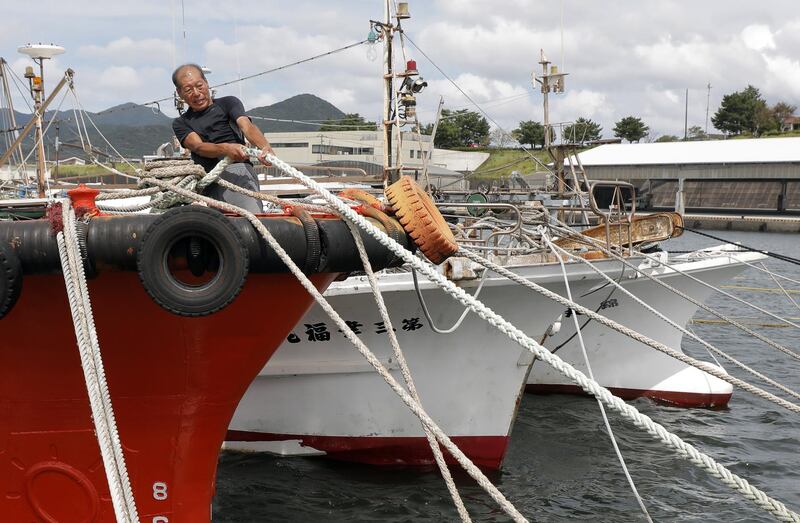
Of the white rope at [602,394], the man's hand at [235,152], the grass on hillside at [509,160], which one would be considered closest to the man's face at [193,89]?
the man's hand at [235,152]

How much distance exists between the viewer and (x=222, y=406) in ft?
16.0

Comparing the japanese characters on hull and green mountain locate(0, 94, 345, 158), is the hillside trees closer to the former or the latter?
green mountain locate(0, 94, 345, 158)

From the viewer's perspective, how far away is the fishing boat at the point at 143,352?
3.94m

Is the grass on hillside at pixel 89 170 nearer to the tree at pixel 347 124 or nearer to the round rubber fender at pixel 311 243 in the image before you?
the tree at pixel 347 124

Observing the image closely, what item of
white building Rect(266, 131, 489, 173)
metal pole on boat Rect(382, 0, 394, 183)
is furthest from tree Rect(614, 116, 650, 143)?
metal pole on boat Rect(382, 0, 394, 183)

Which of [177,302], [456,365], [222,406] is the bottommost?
[456,365]

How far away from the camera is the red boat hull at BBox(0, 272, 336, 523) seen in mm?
4449

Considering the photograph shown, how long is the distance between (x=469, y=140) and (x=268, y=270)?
87.1m

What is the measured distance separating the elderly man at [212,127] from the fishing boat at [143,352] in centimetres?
83

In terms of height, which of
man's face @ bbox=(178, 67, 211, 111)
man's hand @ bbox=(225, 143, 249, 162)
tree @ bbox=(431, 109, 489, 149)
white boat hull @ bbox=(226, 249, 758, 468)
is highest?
tree @ bbox=(431, 109, 489, 149)

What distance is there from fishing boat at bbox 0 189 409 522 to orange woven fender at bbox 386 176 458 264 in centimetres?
25

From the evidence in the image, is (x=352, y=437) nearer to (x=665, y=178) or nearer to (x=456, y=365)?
(x=456, y=365)

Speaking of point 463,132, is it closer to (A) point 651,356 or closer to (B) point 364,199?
A: (A) point 651,356

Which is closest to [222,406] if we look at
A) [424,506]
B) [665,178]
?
[424,506]
